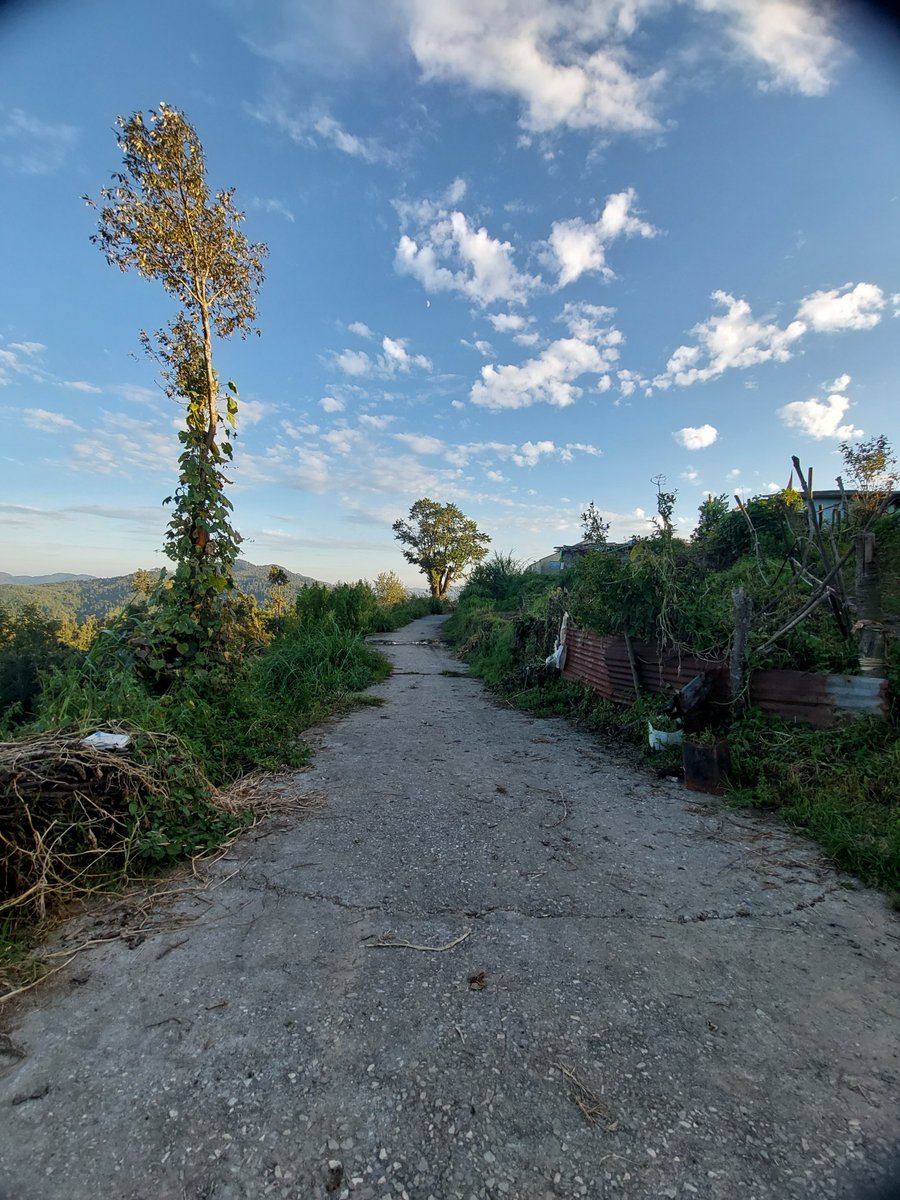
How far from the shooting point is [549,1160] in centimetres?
125

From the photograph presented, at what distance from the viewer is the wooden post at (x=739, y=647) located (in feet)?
Answer: 13.3

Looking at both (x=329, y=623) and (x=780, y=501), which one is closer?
(x=780, y=501)

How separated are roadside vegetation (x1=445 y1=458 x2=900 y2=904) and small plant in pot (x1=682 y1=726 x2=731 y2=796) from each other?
0.25 ft

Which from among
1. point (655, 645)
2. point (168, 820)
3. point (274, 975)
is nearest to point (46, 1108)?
point (274, 975)

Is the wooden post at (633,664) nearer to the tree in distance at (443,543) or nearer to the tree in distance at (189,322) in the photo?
the tree in distance at (189,322)

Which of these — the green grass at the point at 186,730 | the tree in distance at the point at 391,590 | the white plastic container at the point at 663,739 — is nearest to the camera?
the green grass at the point at 186,730

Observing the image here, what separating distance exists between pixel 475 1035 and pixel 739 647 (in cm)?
362

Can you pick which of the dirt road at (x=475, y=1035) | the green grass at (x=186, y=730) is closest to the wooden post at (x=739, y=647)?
the dirt road at (x=475, y=1035)

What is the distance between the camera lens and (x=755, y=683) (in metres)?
4.15

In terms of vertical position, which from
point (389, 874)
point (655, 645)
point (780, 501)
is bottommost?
point (389, 874)

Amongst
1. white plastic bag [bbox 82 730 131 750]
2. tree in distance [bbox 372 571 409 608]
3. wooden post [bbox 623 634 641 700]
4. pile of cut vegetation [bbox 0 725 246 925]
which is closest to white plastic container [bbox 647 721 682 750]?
wooden post [bbox 623 634 641 700]

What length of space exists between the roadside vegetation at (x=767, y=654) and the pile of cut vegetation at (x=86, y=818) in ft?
12.0

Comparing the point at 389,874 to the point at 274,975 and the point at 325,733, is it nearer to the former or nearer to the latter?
the point at 274,975

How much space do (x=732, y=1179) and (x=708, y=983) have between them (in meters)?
0.69
